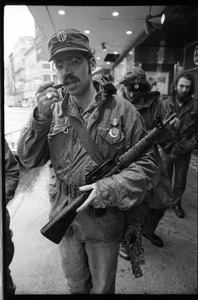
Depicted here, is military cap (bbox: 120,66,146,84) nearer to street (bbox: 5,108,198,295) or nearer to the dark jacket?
street (bbox: 5,108,198,295)

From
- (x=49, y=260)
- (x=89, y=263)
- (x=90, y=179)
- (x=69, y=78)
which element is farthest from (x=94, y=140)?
(x=49, y=260)

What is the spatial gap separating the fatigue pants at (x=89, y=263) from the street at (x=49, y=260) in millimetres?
250

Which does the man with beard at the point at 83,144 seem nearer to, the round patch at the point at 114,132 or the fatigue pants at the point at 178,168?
the round patch at the point at 114,132

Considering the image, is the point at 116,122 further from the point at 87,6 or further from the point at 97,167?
the point at 87,6

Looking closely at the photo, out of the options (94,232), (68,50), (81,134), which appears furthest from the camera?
(94,232)

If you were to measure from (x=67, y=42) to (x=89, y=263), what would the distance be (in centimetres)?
132

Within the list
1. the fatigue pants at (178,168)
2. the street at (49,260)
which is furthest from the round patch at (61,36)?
the fatigue pants at (178,168)

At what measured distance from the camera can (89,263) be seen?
152cm

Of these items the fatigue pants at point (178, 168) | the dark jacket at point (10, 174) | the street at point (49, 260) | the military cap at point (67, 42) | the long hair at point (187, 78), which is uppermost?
the long hair at point (187, 78)

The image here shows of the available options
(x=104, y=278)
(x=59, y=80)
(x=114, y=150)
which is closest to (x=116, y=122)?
(x=114, y=150)

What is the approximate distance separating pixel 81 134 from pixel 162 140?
1494 mm

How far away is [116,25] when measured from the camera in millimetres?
1419

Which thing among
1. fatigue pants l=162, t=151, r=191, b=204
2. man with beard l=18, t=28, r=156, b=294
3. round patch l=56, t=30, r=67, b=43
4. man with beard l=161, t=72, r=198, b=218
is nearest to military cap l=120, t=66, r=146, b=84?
man with beard l=18, t=28, r=156, b=294

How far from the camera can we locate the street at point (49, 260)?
181cm
